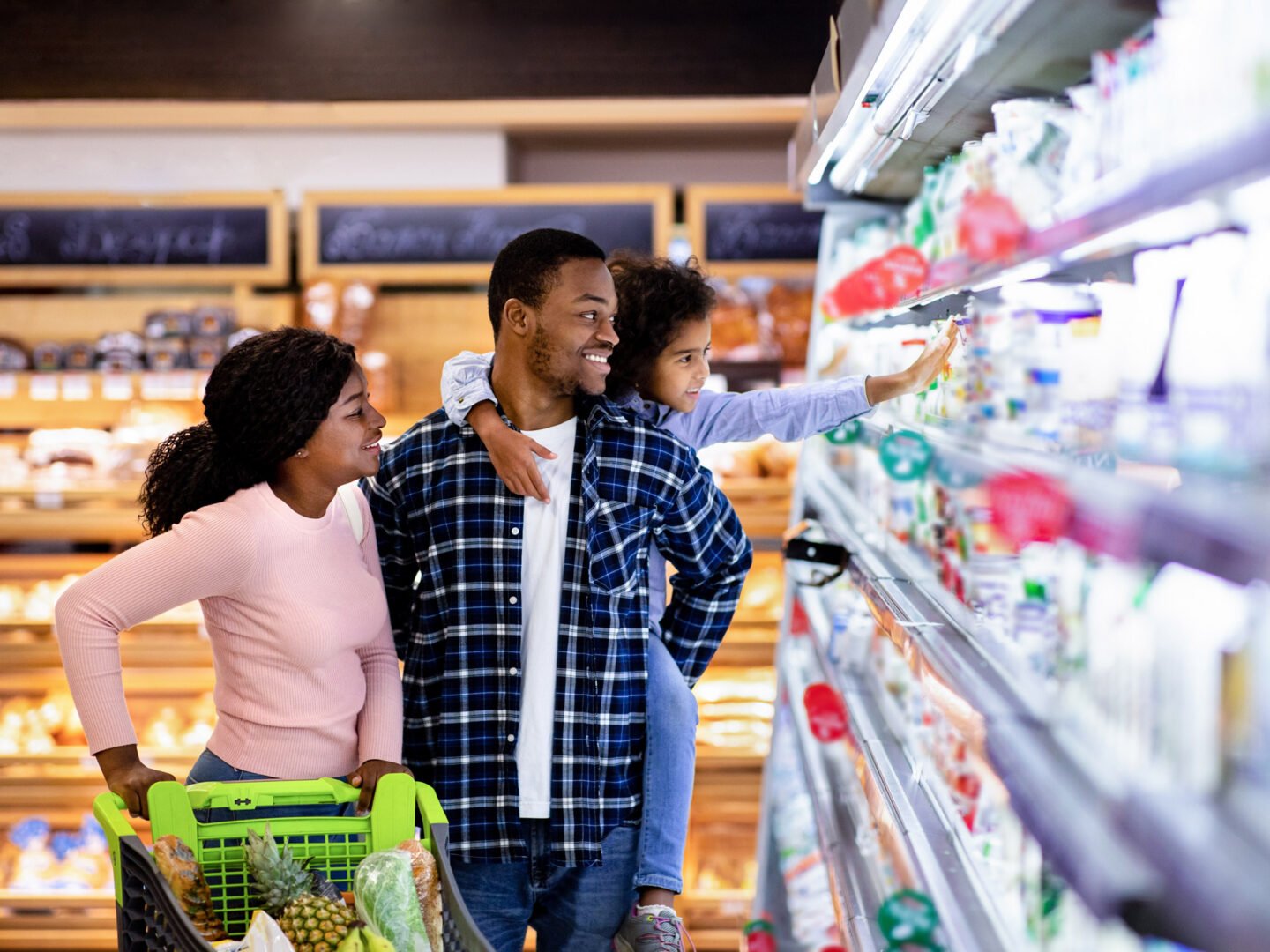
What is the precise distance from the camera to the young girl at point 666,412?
1.98 meters

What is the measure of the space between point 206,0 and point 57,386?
4.71 ft

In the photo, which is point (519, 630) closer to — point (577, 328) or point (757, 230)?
point (577, 328)

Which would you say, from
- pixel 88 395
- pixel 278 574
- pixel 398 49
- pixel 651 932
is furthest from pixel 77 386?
pixel 651 932

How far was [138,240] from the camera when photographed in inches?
168

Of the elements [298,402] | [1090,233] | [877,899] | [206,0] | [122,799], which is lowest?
[877,899]

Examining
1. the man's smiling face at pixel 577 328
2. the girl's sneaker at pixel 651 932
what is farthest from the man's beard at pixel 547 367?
the girl's sneaker at pixel 651 932

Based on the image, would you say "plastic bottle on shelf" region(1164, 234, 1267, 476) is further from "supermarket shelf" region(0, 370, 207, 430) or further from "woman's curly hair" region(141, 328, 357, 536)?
"supermarket shelf" region(0, 370, 207, 430)

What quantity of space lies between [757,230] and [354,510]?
8.37 ft

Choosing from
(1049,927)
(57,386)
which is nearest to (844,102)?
(1049,927)

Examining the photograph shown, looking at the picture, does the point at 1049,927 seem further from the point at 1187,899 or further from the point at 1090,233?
the point at 1090,233

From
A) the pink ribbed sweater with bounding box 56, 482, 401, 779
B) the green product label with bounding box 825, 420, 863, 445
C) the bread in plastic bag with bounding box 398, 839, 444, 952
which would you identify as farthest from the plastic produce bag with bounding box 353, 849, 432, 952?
the green product label with bounding box 825, 420, 863, 445

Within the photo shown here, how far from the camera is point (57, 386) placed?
170 inches

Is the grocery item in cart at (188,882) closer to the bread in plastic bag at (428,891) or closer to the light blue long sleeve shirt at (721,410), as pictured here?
the bread in plastic bag at (428,891)

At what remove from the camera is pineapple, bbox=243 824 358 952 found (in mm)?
1477
